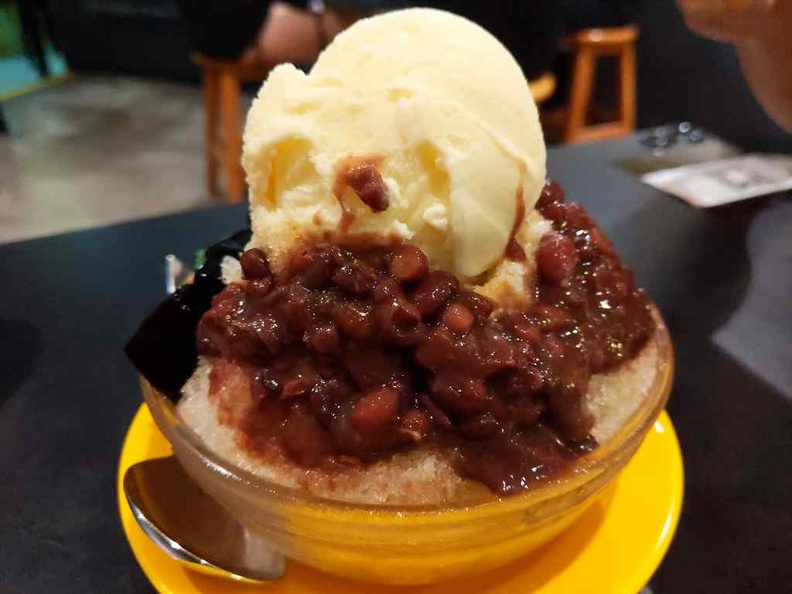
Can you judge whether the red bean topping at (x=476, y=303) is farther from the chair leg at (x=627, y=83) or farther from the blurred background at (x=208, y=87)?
the chair leg at (x=627, y=83)

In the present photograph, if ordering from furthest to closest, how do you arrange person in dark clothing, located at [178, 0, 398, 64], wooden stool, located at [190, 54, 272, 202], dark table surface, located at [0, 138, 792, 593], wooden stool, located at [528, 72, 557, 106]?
wooden stool, located at [190, 54, 272, 202] → person in dark clothing, located at [178, 0, 398, 64] → wooden stool, located at [528, 72, 557, 106] → dark table surface, located at [0, 138, 792, 593]

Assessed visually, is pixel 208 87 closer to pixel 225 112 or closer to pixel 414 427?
pixel 225 112

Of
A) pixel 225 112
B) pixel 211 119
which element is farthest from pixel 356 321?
pixel 211 119

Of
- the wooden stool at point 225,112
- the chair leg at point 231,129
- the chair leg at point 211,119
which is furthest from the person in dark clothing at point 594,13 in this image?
the chair leg at point 211,119

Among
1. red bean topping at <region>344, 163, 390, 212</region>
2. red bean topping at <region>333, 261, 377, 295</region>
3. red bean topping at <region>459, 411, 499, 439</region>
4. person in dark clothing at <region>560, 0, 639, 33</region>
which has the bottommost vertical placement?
person in dark clothing at <region>560, 0, 639, 33</region>

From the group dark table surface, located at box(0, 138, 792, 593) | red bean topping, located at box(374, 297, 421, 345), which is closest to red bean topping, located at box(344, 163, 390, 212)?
red bean topping, located at box(374, 297, 421, 345)

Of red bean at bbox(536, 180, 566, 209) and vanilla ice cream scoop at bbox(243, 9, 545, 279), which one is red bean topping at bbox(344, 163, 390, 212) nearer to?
vanilla ice cream scoop at bbox(243, 9, 545, 279)
